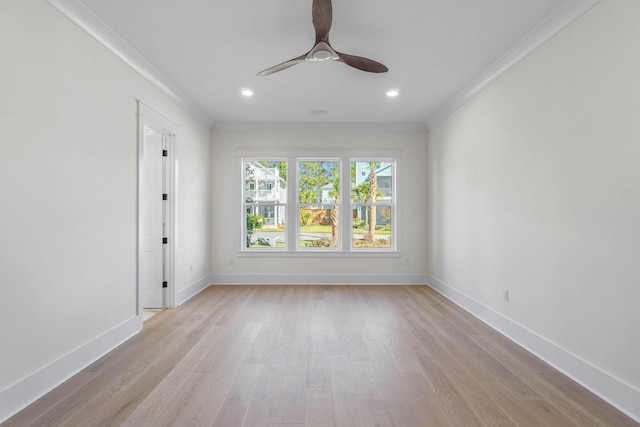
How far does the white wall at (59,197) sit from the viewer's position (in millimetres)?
2057

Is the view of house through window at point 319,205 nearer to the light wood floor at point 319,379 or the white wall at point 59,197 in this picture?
the light wood floor at point 319,379

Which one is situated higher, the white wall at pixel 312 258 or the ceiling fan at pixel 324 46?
the ceiling fan at pixel 324 46

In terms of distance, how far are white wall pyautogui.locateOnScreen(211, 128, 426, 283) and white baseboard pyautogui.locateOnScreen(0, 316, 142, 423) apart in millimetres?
2605

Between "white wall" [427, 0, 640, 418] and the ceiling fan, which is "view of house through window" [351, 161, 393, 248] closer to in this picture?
"white wall" [427, 0, 640, 418]

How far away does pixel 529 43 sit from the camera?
2.96m

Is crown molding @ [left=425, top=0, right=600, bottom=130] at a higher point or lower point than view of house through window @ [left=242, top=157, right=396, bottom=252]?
higher

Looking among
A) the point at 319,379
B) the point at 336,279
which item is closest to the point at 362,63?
the point at 319,379

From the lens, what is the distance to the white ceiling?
102 inches

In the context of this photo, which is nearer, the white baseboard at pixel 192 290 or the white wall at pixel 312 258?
the white baseboard at pixel 192 290

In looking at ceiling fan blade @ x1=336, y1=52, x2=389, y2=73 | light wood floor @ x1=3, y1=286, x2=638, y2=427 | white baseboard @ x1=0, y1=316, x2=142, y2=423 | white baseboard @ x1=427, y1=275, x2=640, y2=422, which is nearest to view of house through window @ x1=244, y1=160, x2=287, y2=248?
light wood floor @ x1=3, y1=286, x2=638, y2=427

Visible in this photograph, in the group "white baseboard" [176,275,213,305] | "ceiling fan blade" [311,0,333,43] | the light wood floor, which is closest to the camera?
the light wood floor

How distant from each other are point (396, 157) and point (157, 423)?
16.6 feet

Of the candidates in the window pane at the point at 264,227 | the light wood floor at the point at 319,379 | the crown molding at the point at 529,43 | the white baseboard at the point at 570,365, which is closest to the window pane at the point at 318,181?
the window pane at the point at 264,227

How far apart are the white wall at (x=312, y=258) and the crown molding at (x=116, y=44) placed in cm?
141
